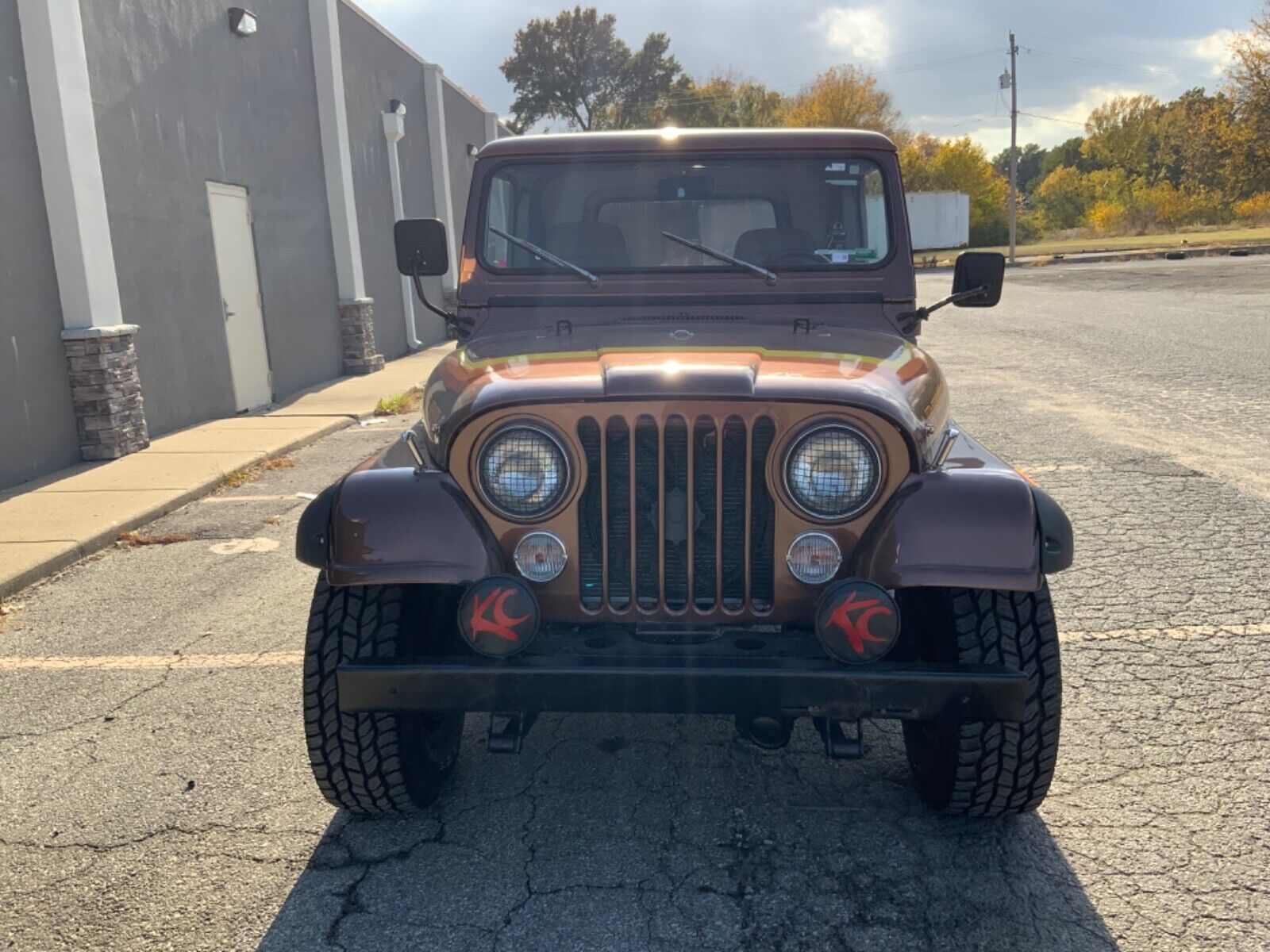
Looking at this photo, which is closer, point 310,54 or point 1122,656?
point 1122,656

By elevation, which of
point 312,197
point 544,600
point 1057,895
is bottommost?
point 1057,895

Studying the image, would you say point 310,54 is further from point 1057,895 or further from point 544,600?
point 1057,895

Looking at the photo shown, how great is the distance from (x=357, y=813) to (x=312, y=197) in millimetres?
10977

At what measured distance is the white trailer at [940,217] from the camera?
48812mm

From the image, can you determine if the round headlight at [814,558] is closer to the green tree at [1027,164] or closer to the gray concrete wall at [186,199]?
the gray concrete wall at [186,199]

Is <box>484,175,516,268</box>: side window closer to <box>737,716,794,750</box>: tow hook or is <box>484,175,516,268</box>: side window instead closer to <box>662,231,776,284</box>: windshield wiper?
<box>662,231,776,284</box>: windshield wiper

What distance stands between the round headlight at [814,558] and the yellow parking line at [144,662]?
232 cm

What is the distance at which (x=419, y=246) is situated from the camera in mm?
3875

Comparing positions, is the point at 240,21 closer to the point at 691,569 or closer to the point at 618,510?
the point at 618,510

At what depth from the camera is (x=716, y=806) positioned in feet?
9.54

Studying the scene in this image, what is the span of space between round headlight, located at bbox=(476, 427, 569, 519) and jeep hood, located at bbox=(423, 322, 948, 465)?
0.08 m

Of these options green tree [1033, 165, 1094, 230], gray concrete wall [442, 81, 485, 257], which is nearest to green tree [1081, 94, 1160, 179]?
green tree [1033, 165, 1094, 230]

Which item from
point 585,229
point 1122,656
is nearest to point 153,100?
point 585,229

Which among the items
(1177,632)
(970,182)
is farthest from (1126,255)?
(1177,632)
